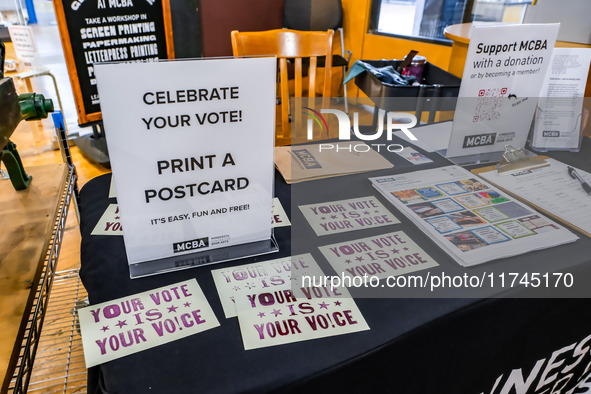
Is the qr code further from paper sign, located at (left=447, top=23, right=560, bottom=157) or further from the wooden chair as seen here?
the wooden chair

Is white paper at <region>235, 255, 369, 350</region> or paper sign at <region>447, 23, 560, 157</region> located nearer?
white paper at <region>235, 255, 369, 350</region>

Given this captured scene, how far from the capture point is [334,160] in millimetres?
1083

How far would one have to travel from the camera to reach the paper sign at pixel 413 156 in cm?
110

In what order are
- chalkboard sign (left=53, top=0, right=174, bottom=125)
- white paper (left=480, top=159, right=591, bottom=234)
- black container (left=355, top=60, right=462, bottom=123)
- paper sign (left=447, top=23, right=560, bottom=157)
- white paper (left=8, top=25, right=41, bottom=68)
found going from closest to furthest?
white paper (left=480, top=159, right=591, bottom=234), paper sign (left=447, top=23, right=560, bottom=157), black container (left=355, top=60, right=462, bottom=123), chalkboard sign (left=53, top=0, right=174, bottom=125), white paper (left=8, top=25, right=41, bottom=68)

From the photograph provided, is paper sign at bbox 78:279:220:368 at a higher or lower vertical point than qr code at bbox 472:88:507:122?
lower

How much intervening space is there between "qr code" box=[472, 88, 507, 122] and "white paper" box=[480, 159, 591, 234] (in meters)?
0.15

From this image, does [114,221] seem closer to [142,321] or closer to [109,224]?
[109,224]

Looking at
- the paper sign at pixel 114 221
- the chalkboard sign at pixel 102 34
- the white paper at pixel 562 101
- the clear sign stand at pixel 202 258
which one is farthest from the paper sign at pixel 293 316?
the chalkboard sign at pixel 102 34

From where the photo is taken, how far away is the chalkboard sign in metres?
2.09

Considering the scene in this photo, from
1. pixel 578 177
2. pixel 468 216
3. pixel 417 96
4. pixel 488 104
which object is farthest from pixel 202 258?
pixel 417 96

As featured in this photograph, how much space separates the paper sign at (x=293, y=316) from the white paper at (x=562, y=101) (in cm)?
89

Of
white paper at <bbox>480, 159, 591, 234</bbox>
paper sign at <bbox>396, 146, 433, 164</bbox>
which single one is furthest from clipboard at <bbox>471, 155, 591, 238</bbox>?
paper sign at <bbox>396, 146, 433, 164</bbox>

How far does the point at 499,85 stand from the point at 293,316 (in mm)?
833

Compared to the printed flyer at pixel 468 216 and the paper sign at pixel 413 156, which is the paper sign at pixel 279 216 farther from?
the paper sign at pixel 413 156
